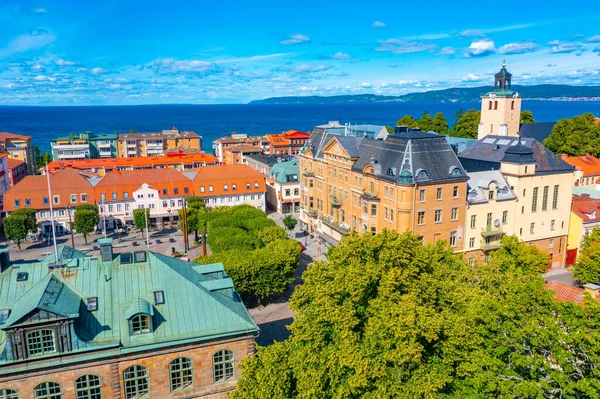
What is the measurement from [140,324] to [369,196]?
109 ft

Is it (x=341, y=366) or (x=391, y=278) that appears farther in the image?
(x=391, y=278)

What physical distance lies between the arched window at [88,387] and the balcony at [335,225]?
124ft

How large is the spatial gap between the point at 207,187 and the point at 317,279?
57742 millimetres

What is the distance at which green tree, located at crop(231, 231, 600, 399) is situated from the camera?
2022 cm

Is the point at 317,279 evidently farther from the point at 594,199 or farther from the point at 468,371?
the point at 594,199

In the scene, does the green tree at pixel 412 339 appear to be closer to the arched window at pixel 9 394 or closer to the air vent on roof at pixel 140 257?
the air vent on roof at pixel 140 257

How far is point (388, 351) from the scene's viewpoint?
924 inches

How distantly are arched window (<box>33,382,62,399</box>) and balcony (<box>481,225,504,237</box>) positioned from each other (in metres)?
45.0

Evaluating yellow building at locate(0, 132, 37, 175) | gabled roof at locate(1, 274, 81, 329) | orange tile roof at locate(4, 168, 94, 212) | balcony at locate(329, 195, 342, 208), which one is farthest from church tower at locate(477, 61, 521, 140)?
yellow building at locate(0, 132, 37, 175)

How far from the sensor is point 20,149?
125 m

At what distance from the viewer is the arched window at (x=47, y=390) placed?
27.2m

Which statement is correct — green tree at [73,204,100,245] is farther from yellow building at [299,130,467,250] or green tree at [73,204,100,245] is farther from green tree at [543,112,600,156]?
green tree at [543,112,600,156]

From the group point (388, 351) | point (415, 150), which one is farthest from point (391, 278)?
point (415, 150)

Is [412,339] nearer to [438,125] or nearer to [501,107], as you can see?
[501,107]
